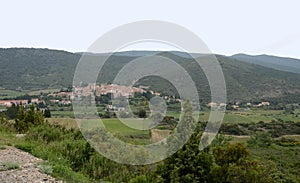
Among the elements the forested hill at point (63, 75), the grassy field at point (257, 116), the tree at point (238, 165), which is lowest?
the grassy field at point (257, 116)

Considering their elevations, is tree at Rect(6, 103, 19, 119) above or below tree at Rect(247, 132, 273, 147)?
above

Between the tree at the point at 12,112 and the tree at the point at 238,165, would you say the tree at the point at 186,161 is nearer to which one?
the tree at the point at 238,165

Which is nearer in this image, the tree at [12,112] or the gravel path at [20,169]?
the gravel path at [20,169]

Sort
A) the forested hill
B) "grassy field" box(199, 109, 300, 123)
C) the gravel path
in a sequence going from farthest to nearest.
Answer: the forested hill → "grassy field" box(199, 109, 300, 123) → the gravel path

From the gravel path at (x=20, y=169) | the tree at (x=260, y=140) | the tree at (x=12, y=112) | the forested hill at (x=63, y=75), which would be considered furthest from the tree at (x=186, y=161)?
the forested hill at (x=63, y=75)

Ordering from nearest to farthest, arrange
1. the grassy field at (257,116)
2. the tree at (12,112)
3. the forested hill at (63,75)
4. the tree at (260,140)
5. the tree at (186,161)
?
the tree at (186,161)
the tree at (12,112)
the tree at (260,140)
the grassy field at (257,116)
the forested hill at (63,75)

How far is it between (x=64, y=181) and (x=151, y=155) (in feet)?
14.7

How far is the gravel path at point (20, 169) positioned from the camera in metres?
4.81

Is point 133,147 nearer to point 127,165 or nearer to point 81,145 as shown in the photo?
point 127,165

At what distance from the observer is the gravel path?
189 inches

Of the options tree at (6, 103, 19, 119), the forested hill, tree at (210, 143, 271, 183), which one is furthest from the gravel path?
the forested hill

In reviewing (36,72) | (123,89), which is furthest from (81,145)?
(36,72)

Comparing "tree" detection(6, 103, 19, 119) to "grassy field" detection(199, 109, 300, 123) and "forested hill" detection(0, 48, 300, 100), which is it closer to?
"forested hill" detection(0, 48, 300, 100)

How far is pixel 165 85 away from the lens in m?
38.5
